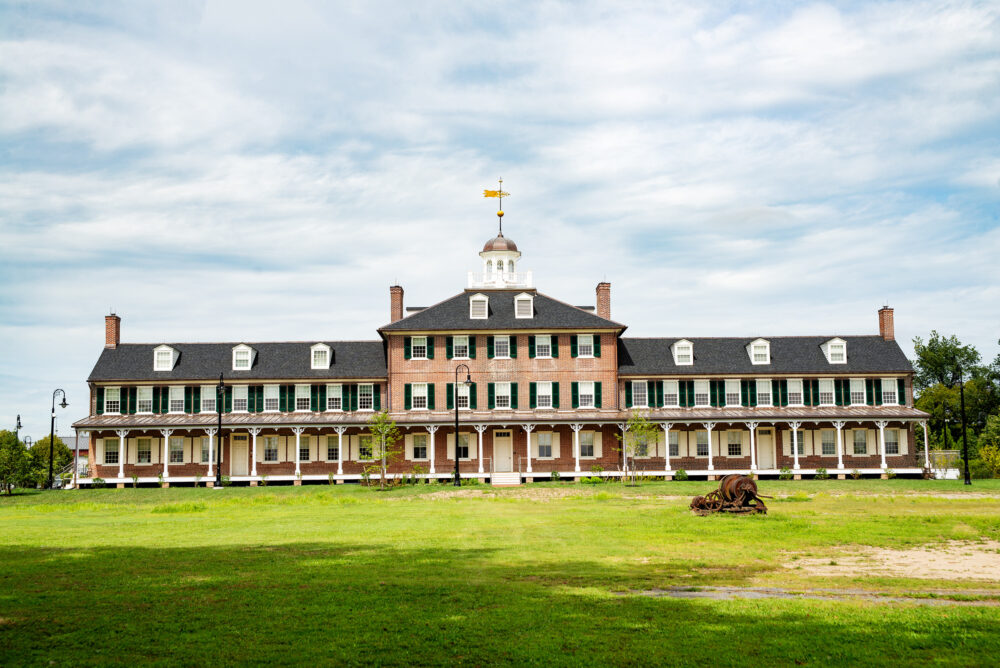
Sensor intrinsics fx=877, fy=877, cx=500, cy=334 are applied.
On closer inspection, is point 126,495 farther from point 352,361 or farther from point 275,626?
point 275,626

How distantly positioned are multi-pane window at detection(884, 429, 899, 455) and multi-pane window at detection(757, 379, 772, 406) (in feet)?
20.5

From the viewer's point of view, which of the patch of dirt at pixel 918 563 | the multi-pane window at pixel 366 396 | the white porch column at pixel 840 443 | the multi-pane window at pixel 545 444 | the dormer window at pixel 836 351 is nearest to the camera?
the patch of dirt at pixel 918 563

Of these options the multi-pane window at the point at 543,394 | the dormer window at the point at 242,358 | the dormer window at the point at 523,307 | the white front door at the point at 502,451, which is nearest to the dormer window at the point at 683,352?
the multi-pane window at the point at 543,394

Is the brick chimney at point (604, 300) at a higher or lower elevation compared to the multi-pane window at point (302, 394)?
higher

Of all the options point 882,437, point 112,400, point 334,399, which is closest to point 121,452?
point 112,400

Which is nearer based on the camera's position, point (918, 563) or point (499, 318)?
point (918, 563)

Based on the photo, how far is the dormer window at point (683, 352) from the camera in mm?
47438

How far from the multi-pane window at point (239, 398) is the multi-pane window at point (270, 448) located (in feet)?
7.11

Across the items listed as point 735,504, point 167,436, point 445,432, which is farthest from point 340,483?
point 735,504

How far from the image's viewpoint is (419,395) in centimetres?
4603

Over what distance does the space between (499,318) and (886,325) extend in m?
21.7

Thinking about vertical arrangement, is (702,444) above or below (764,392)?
below

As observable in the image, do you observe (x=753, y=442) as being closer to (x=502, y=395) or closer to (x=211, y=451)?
(x=502, y=395)

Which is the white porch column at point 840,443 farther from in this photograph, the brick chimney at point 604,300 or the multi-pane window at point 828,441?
the brick chimney at point 604,300
